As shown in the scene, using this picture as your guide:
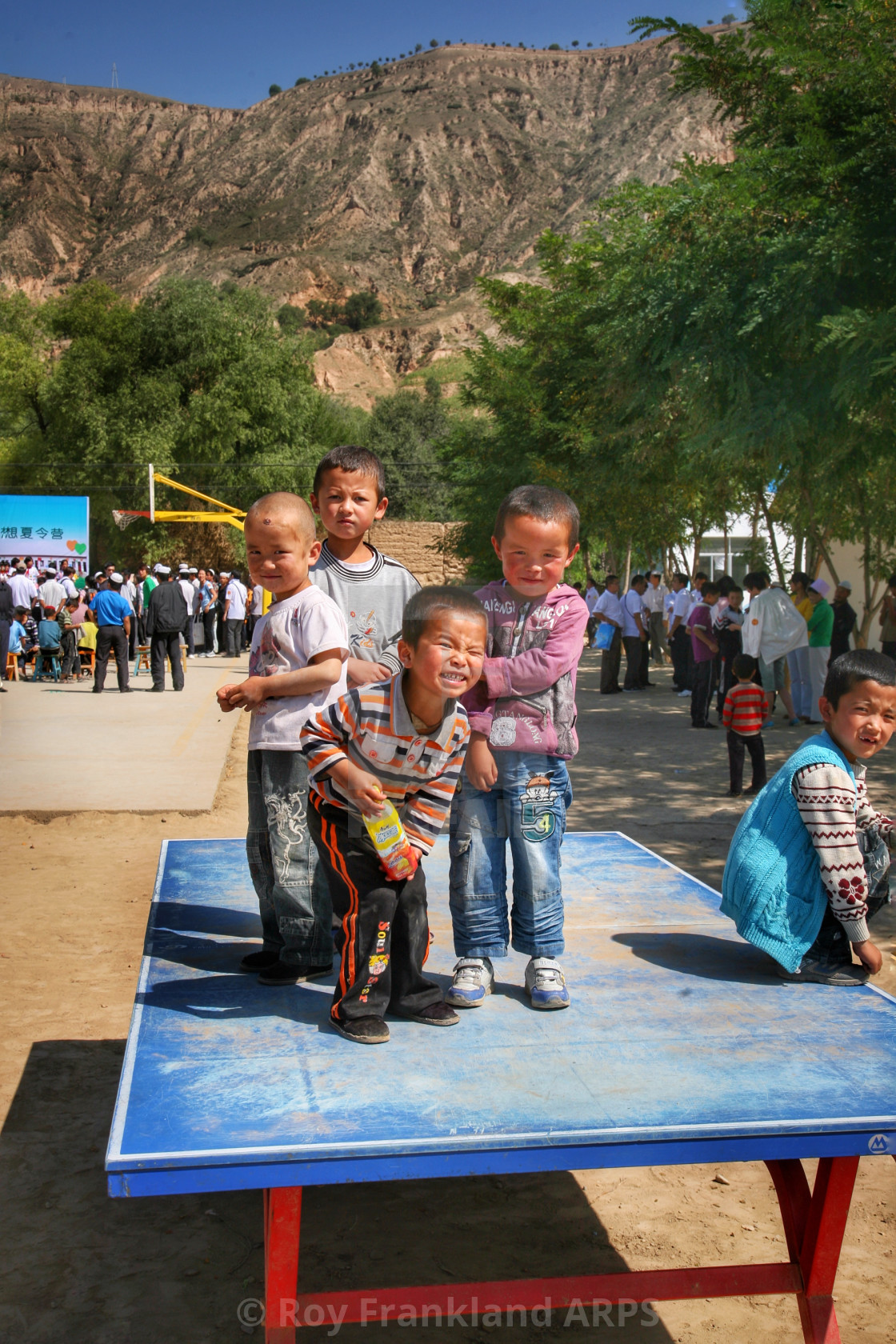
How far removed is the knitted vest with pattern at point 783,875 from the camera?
3.10 metres

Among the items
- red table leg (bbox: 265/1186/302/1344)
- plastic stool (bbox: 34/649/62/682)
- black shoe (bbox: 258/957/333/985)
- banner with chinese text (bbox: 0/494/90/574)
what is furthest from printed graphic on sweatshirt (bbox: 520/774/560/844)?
banner with chinese text (bbox: 0/494/90/574)

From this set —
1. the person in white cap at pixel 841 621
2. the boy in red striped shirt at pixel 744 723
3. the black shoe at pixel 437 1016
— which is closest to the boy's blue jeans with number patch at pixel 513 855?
the black shoe at pixel 437 1016

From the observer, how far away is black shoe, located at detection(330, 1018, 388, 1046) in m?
2.61

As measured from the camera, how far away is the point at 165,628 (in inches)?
652

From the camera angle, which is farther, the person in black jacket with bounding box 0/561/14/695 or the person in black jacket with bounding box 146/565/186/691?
the person in black jacket with bounding box 0/561/14/695

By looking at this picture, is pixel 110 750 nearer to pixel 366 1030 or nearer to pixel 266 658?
pixel 266 658

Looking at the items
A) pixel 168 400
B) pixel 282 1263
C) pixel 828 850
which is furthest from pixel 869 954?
pixel 168 400

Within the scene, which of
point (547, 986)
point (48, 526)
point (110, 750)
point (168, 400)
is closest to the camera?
point (547, 986)

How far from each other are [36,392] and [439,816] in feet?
167

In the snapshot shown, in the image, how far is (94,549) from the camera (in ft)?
164

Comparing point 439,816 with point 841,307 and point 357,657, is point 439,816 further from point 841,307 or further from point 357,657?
point 841,307

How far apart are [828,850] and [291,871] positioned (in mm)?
1573

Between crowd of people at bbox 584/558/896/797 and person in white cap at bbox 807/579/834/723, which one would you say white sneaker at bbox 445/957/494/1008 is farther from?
person in white cap at bbox 807/579/834/723

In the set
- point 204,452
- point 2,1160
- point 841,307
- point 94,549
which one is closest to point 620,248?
point 841,307
